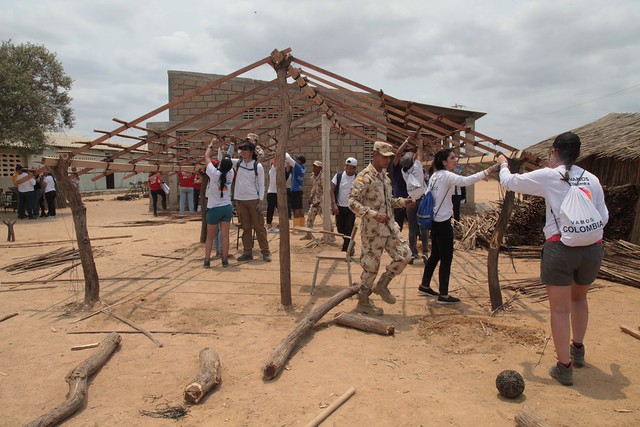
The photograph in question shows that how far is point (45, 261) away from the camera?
305 inches

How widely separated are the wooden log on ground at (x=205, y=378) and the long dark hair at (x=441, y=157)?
338 centimetres

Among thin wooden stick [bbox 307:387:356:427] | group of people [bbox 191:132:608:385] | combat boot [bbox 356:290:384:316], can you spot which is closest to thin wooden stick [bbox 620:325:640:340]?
group of people [bbox 191:132:608:385]

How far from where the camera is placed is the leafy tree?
55.8ft

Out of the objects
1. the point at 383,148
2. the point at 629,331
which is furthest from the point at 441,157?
the point at 629,331

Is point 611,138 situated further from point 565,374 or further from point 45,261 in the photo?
point 45,261

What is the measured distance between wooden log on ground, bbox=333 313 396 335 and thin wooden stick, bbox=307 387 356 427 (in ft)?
3.77

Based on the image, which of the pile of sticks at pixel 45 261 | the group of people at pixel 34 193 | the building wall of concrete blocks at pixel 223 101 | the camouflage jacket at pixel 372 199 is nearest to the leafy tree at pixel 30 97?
the group of people at pixel 34 193

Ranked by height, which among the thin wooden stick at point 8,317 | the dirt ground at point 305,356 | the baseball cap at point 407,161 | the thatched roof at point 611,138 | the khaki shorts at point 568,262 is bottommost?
the dirt ground at point 305,356

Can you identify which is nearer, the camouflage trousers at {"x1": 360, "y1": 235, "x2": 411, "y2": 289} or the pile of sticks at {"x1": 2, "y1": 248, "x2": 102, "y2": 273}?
the camouflage trousers at {"x1": 360, "y1": 235, "x2": 411, "y2": 289}

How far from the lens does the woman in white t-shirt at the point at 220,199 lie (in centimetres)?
695

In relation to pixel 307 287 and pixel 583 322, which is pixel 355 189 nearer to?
pixel 307 287

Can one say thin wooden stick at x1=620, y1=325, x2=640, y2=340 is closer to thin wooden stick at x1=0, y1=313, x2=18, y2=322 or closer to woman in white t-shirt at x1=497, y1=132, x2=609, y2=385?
woman in white t-shirt at x1=497, y1=132, x2=609, y2=385

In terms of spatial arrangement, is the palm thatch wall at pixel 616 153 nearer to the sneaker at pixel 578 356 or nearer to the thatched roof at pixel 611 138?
the thatched roof at pixel 611 138

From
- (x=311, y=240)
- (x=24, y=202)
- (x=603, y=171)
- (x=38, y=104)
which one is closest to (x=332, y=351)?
(x=311, y=240)
